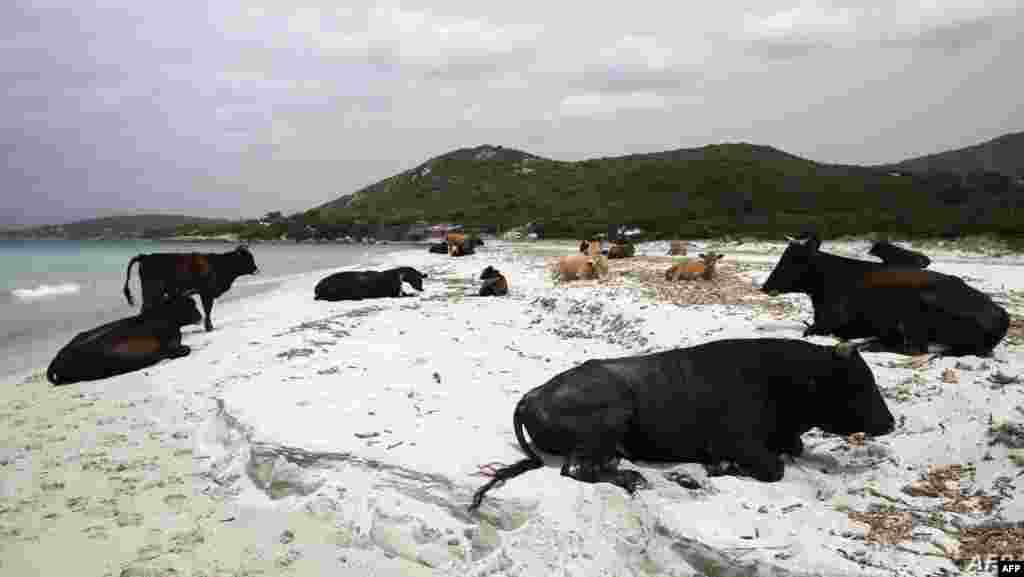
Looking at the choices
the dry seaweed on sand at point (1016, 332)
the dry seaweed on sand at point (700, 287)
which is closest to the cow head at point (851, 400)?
the dry seaweed on sand at point (1016, 332)

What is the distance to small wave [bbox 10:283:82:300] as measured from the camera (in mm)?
23469

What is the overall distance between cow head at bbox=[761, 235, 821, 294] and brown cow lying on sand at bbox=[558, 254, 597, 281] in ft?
26.5

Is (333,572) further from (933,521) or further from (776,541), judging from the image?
(933,521)

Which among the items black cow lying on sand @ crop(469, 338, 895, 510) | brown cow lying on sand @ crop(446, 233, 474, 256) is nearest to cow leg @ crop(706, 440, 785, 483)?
black cow lying on sand @ crop(469, 338, 895, 510)

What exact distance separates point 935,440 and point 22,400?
33.8ft

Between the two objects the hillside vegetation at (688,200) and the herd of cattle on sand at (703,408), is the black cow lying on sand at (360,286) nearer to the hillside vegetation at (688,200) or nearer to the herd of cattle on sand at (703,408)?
the herd of cattle on sand at (703,408)

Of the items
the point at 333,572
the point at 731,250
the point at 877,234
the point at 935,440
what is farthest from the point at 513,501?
the point at 877,234

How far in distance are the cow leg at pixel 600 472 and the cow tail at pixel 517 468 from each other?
0.83ft

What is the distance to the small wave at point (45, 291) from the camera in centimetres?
2347

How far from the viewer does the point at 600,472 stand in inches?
195

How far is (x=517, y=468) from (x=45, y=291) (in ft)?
88.7

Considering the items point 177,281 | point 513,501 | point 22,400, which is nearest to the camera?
point 513,501

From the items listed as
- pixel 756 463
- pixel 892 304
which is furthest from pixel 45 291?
pixel 892 304

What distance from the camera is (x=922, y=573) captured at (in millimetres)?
3643
